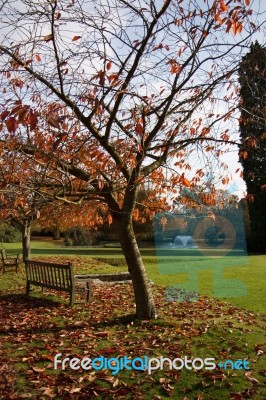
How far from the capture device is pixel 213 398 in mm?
4359

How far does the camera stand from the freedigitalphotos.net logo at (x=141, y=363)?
512 cm

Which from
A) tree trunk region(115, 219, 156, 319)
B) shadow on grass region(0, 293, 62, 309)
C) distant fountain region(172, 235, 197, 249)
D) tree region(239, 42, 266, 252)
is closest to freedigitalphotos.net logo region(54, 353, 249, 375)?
tree trunk region(115, 219, 156, 319)

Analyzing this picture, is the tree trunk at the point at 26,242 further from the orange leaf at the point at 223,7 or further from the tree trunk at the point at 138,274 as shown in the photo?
the orange leaf at the point at 223,7

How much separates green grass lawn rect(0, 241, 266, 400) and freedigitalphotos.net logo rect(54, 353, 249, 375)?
0.28 ft

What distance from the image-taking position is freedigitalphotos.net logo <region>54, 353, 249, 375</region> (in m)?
5.12

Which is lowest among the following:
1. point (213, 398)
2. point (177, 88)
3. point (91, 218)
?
point (213, 398)

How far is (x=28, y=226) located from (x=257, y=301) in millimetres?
12046

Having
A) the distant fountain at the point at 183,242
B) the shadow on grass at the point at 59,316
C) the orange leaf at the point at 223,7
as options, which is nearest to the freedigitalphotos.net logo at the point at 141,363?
the shadow on grass at the point at 59,316

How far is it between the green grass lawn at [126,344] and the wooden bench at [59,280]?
0.35m

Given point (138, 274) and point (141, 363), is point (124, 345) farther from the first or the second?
point (138, 274)

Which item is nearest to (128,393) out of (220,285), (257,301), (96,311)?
(96,311)

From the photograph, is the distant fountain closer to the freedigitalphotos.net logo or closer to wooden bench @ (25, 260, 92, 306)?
wooden bench @ (25, 260, 92, 306)

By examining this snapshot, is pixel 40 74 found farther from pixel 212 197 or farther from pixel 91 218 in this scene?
pixel 91 218

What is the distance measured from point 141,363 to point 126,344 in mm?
805
